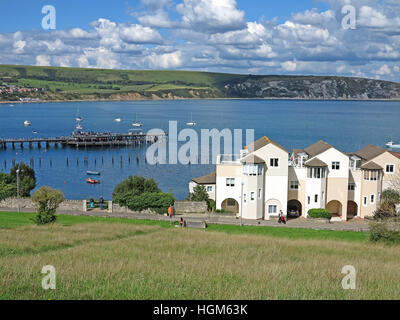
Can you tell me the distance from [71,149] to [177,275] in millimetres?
114936

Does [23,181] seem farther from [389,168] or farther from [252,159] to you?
[389,168]

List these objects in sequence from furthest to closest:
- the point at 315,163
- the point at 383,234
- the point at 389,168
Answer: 1. the point at 389,168
2. the point at 315,163
3. the point at 383,234

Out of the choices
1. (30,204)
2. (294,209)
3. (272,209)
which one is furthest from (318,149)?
(30,204)

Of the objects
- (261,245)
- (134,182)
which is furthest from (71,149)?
(261,245)

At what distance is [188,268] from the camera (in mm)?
16484

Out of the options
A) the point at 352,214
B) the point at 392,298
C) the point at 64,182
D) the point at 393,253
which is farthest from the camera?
the point at 64,182

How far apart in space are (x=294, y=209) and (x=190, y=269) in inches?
1395

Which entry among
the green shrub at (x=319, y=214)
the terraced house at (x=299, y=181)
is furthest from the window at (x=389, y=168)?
the green shrub at (x=319, y=214)

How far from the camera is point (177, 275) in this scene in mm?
A: 14961

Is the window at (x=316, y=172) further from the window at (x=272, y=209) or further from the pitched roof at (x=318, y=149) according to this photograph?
the window at (x=272, y=209)

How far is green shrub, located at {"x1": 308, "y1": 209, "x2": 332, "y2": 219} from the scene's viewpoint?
4572cm

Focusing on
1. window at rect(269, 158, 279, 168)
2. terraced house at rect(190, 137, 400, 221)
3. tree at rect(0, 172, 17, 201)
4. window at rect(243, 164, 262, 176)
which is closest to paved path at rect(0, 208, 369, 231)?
terraced house at rect(190, 137, 400, 221)

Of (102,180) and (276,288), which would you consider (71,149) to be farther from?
(276,288)

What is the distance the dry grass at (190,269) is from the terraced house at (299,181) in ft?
67.5
